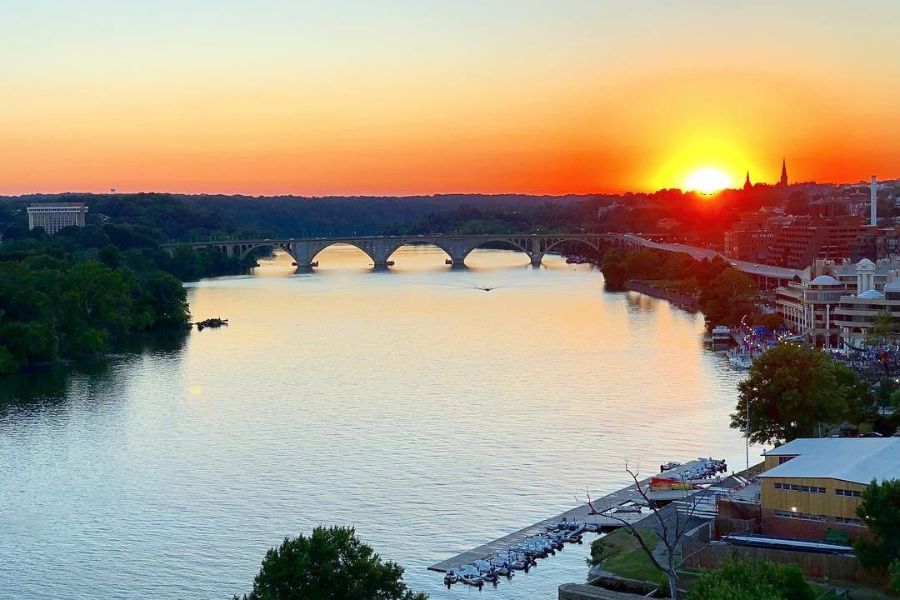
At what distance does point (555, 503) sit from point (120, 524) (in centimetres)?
502

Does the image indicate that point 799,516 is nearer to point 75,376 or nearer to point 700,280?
point 75,376

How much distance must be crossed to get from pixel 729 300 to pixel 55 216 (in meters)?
56.0

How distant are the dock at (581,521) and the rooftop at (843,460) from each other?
1.61 metres

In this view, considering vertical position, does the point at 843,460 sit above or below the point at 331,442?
above

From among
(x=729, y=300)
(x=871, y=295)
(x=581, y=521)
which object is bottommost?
(x=581, y=521)

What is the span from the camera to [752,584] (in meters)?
9.69

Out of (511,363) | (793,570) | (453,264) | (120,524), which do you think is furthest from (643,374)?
(453,264)

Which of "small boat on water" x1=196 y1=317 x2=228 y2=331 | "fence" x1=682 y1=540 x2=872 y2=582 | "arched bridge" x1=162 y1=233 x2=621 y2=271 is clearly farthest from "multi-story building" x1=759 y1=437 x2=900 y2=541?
"arched bridge" x1=162 y1=233 x2=621 y2=271

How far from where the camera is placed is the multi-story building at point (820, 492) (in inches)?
478

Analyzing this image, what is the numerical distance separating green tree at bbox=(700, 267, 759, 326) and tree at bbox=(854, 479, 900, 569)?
2230 centimetres

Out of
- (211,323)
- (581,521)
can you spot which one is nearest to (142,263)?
(211,323)

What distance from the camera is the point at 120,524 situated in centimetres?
1484

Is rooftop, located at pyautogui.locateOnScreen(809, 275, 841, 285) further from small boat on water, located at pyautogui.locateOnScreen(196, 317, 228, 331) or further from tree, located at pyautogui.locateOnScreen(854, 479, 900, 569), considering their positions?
tree, located at pyautogui.locateOnScreen(854, 479, 900, 569)

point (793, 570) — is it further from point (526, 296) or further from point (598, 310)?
point (526, 296)
